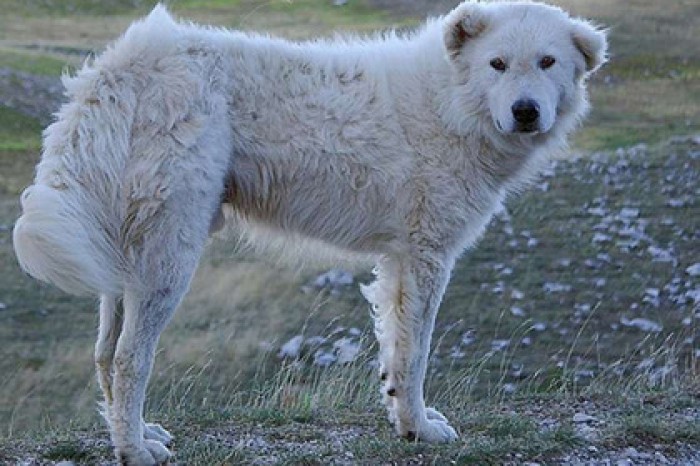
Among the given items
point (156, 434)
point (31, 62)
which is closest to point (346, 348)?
point (156, 434)

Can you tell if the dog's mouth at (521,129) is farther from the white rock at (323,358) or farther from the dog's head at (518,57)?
the white rock at (323,358)

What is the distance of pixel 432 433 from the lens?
6.59m

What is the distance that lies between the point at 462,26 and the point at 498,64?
0.31 m

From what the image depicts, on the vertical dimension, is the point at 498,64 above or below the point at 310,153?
above

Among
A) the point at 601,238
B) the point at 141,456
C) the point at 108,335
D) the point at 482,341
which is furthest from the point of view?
the point at 601,238

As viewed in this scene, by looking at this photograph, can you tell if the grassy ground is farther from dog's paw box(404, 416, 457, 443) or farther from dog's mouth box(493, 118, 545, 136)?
dog's mouth box(493, 118, 545, 136)

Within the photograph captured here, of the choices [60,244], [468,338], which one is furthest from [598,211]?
[60,244]

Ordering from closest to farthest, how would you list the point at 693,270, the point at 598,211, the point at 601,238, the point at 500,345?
the point at 500,345
the point at 693,270
the point at 601,238
the point at 598,211

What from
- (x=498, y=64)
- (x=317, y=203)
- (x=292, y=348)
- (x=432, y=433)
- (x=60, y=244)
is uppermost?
(x=498, y=64)

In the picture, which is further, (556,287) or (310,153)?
(556,287)

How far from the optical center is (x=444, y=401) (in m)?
8.12

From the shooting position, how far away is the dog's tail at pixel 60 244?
5.49m

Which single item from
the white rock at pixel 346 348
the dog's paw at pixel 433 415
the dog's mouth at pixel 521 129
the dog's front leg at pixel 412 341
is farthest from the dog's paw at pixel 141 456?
the white rock at pixel 346 348

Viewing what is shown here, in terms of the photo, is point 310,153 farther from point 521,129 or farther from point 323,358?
point 323,358
